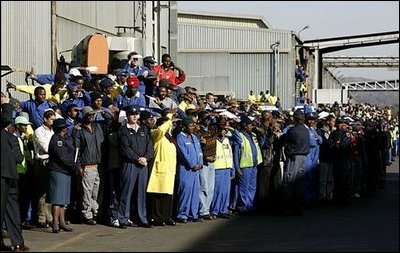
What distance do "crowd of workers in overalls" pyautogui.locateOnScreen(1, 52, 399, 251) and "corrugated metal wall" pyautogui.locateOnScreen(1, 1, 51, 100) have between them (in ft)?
8.09

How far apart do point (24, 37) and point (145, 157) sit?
7.60 meters

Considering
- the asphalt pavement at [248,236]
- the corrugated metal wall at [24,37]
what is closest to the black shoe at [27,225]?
the asphalt pavement at [248,236]

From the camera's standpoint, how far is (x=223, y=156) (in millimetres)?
17422

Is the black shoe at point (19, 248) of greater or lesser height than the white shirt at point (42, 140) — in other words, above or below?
below

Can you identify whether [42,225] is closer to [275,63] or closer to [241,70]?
[275,63]

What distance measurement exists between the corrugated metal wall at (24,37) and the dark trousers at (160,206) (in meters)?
6.19

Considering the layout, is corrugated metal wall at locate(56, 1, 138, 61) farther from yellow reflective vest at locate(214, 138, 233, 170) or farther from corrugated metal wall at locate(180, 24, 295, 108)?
corrugated metal wall at locate(180, 24, 295, 108)

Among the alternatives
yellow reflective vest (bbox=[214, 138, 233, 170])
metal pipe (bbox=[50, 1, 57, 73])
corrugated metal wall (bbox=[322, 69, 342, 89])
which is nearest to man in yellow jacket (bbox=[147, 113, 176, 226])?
yellow reflective vest (bbox=[214, 138, 233, 170])

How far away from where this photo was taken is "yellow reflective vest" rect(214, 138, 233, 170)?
1728cm

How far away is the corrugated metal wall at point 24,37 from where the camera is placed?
20609 mm

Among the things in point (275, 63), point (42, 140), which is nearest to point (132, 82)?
point (42, 140)

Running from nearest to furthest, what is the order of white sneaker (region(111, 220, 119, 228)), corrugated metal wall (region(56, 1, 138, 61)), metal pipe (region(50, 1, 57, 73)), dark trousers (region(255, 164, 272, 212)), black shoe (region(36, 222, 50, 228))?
black shoe (region(36, 222, 50, 228)), white sneaker (region(111, 220, 119, 228)), dark trousers (region(255, 164, 272, 212)), corrugated metal wall (region(56, 1, 138, 61)), metal pipe (region(50, 1, 57, 73))

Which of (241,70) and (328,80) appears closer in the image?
(241,70)

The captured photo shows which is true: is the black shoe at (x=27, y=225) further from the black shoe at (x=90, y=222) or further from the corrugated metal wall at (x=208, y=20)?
the corrugated metal wall at (x=208, y=20)
